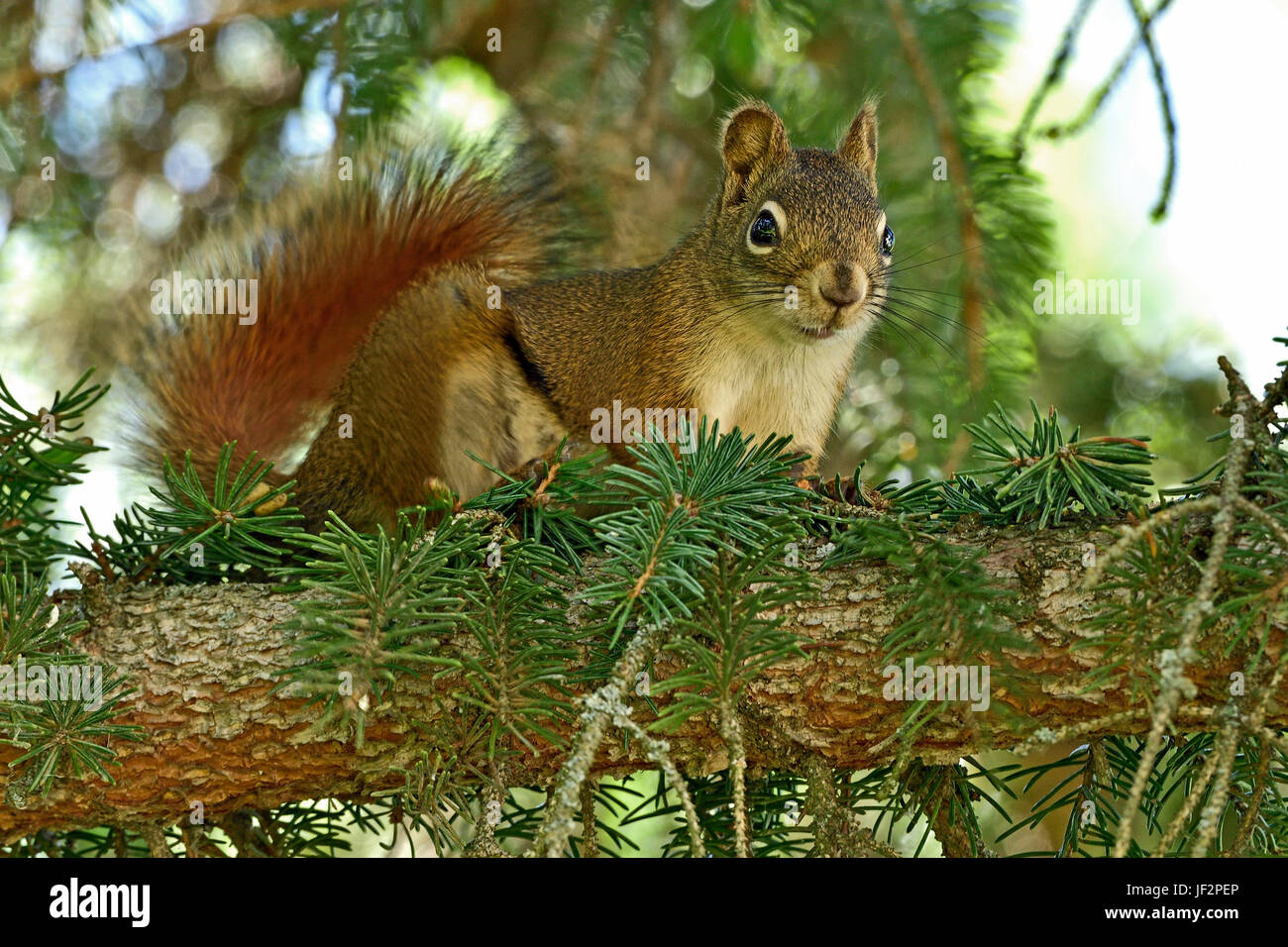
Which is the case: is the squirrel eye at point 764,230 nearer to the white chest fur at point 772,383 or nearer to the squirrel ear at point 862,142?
the white chest fur at point 772,383

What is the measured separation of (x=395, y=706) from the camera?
116 centimetres

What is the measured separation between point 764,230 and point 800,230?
0.23 ft

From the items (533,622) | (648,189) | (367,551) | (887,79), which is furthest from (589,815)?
(648,189)

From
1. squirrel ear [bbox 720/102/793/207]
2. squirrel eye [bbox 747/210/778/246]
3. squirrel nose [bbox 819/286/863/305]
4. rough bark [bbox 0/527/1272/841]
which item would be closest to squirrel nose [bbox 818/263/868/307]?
squirrel nose [bbox 819/286/863/305]

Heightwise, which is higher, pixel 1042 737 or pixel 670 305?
pixel 670 305

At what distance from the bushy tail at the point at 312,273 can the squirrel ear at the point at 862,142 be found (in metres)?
0.53

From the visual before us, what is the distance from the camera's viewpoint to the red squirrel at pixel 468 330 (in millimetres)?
1765

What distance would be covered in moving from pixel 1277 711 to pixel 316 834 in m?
1.14

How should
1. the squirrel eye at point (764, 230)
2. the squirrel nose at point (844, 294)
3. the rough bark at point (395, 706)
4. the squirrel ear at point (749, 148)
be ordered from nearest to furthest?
the rough bark at point (395, 706)
the squirrel nose at point (844, 294)
the squirrel eye at point (764, 230)
the squirrel ear at point (749, 148)

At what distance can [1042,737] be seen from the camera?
0.83m

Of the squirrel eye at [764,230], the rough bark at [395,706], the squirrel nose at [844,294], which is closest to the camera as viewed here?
the rough bark at [395,706]

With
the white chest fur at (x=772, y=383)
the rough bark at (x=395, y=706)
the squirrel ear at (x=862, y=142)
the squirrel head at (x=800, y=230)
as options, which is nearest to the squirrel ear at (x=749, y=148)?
the squirrel head at (x=800, y=230)

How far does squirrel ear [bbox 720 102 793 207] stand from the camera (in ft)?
6.26
